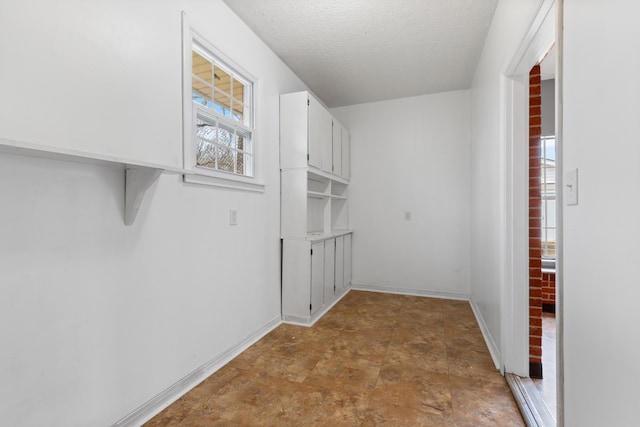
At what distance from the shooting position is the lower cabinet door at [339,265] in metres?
3.88

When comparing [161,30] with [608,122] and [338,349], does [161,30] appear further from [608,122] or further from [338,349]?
[338,349]

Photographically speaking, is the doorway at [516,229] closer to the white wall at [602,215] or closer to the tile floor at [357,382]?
the tile floor at [357,382]

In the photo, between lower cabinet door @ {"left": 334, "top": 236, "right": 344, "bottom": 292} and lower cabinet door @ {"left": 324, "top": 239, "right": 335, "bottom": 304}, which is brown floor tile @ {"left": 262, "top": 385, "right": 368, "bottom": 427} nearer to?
lower cabinet door @ {"left": 324, "top": 239, "right": 335, "bottom": 304}

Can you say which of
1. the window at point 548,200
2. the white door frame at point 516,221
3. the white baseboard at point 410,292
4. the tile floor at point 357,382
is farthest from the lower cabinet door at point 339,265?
the window at point 548,200

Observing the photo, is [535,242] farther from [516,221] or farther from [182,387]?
[182,387]

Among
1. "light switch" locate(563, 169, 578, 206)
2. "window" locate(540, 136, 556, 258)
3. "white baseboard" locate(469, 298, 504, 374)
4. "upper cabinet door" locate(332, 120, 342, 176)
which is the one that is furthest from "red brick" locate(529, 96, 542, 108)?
"window" locate(540, 136, 556, 258)

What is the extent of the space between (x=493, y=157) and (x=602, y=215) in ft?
5.55

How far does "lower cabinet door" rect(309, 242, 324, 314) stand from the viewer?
123 inches

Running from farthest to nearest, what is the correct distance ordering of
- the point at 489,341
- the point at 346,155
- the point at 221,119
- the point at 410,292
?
the point at 346,155 → the point at 410,292 → the point at 489,341 → the point at 221,119

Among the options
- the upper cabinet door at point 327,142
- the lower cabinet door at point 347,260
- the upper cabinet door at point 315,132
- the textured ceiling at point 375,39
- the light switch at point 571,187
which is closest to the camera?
the light switch at point 571,187

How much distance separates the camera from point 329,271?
3623 millimetres

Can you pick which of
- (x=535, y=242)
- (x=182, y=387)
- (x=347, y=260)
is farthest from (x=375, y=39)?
(x=182, y=387)

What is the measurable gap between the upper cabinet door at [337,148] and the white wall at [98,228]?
→ 1921mm

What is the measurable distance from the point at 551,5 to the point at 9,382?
267cm
